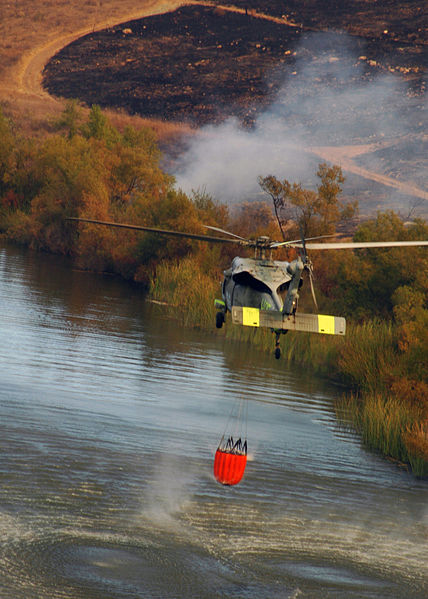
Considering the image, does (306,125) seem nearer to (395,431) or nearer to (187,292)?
(187,292)

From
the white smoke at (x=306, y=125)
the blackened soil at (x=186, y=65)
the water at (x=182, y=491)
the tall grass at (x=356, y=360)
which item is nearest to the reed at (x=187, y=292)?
the tall grass at (x=356, y=360)

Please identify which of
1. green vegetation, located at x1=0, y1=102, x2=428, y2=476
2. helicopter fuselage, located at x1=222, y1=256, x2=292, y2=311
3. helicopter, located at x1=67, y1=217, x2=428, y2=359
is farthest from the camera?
green vegetation, located at x1=0, y1=102, x2=428, y2=476

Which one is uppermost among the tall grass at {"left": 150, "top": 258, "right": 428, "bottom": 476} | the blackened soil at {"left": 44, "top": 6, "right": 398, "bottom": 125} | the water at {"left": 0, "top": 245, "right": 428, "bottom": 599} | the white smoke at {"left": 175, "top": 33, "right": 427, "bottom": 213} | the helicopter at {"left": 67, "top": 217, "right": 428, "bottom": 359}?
the blackened soil at {"left": 44, "top": 6, "right": 398, "bottom": 125}

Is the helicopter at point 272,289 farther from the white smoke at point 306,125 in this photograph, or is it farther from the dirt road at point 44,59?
the dirt road at point 44,59

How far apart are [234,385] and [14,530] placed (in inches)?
603

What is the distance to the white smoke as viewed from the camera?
86.7m

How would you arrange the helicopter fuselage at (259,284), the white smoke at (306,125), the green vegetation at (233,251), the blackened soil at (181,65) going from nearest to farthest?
the helicopter fuselage at (259,284) < the green vegetation at (233,251) < the white smoke at (306,125) < the blackened soil at (181,65)

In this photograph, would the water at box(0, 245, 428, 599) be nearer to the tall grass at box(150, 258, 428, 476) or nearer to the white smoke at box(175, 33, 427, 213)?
the tall grass at box(150, 258, 428, 476)

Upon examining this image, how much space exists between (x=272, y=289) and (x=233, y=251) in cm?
3098

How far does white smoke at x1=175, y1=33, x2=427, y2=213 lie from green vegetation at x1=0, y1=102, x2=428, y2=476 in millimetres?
8651

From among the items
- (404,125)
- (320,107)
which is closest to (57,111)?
(320,107)

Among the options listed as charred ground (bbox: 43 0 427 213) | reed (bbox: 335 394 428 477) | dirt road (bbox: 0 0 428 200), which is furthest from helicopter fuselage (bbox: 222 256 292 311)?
dirt road (bbox: 0 0 428 200)

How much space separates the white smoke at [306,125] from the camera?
284ft

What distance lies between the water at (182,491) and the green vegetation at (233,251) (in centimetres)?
150
